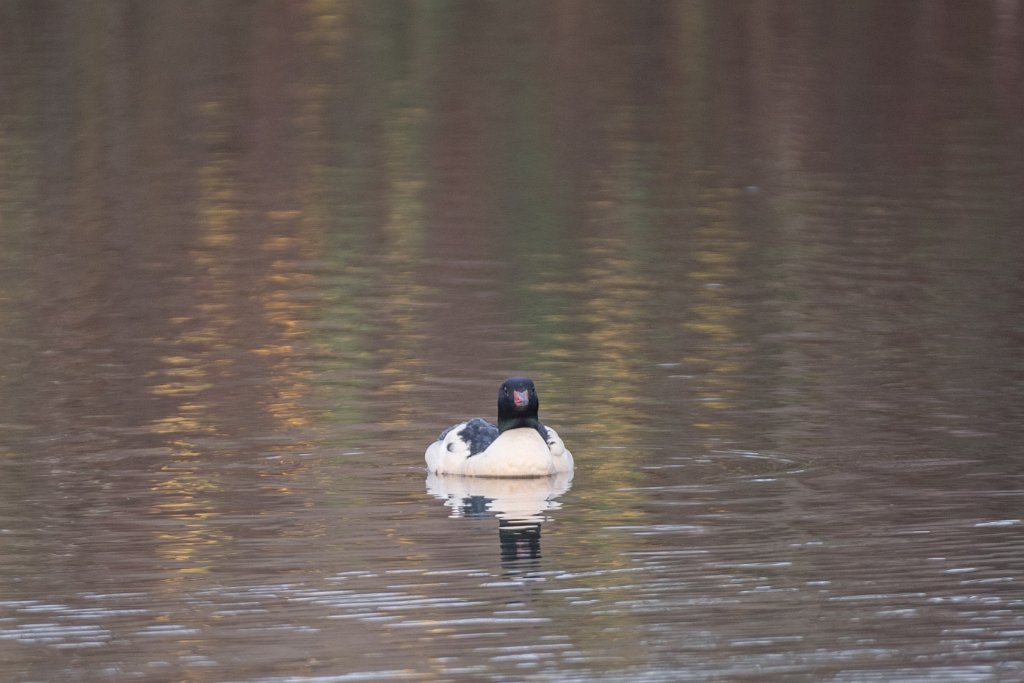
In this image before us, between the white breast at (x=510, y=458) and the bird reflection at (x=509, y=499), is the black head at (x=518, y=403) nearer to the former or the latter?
the white breast at (x=510, y=458)

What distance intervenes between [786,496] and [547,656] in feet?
13.8

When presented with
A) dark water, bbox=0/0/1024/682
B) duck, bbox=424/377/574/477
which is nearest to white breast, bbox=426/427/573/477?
duck, bbox=424/377/574/477

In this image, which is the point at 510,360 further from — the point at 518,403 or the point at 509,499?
the point at 509,499

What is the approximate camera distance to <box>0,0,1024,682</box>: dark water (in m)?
11.5

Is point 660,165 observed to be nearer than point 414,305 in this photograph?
No

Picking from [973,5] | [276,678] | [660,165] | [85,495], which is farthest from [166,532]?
[973,5]

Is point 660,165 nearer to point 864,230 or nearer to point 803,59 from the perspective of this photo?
point 864,230

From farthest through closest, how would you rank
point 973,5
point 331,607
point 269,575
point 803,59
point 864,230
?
1. point 973,5
2. point 803,59
3. point 864,230
4. point 269,575
5. point 331,607

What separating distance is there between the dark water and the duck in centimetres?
25

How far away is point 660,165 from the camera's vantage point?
110 ft

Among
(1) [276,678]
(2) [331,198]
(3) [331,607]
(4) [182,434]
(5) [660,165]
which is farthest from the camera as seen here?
(5) [660,165]

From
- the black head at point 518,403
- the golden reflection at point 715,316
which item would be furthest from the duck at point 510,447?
the golden reflection at point 715,316

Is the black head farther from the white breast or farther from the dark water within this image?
the dark water

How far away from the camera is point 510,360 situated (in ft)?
65.1
